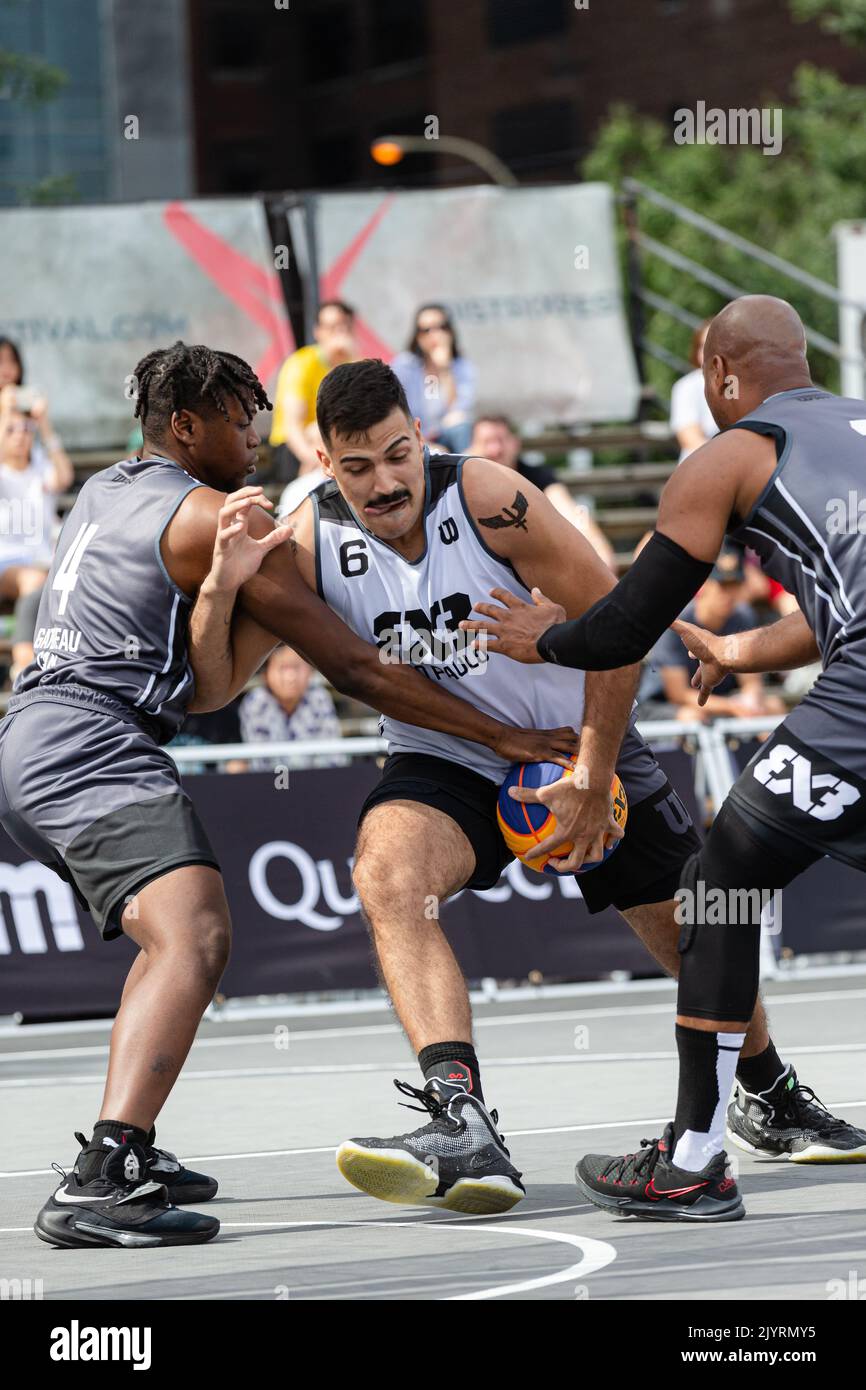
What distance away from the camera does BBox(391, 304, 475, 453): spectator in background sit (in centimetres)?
1446

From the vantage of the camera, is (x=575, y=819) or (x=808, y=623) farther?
(x=575, y=819)

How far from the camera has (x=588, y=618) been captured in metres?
5.76

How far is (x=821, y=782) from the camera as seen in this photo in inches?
216

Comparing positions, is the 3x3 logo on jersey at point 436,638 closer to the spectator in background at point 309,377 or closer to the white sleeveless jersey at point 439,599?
the white sleeveless jersey at point 439,599

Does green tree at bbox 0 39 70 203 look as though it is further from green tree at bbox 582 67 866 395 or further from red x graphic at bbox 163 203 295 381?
green tree at bbox 582 67 866 395

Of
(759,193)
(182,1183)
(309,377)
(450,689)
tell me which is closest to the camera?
(182,1183)

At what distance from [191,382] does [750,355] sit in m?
1.47

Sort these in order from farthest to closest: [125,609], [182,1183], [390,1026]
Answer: [390,1026], [182,1183], [125,609]

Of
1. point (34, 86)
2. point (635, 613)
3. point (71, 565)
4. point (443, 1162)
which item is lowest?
point (443, 1162)

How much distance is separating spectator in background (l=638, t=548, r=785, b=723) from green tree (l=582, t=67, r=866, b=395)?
22.6m

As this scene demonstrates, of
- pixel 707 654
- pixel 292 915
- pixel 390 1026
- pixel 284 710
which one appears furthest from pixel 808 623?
pixel 284 710

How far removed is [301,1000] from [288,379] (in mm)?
4178

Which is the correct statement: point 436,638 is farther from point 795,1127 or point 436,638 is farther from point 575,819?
point 795,1127

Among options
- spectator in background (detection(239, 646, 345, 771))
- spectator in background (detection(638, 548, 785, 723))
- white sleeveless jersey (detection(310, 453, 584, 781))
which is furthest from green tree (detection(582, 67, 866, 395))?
white sleeveless jersey (detection(310, 453, 584, 781))
